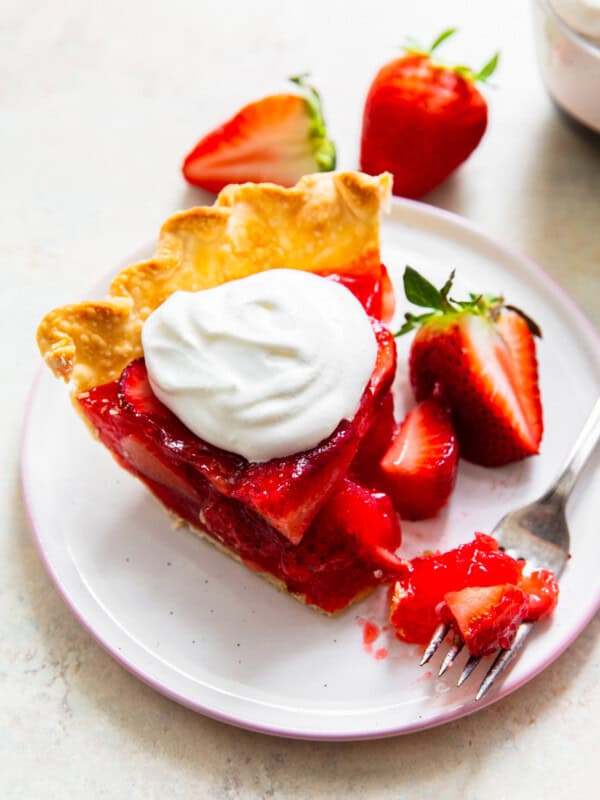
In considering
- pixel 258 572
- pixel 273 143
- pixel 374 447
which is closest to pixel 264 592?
pixel 258 572

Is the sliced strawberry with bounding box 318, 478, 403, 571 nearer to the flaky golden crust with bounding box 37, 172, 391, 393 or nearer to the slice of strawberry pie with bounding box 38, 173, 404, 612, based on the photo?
the slice of strawberry pie with bounding box 38, 173, 404, 612

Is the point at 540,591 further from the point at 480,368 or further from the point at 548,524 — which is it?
the point at 480,368

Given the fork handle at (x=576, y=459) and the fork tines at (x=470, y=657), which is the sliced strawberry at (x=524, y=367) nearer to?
the fork handle at (x=576, y=459)

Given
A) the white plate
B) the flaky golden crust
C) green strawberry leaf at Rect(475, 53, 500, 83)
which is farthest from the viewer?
green strawberry leaf at Rect(475, 53, 500, 83)

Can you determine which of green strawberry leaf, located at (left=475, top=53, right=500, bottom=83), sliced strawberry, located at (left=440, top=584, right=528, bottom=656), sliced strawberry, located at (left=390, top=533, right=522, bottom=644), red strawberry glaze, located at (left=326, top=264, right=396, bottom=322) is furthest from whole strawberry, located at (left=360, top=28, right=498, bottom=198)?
sliced strawberry, located at (left=440, top=584, right=528, bottom=656)

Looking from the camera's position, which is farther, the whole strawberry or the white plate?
the whole strawberry

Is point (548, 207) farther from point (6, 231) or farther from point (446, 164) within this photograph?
point (6, 231)
